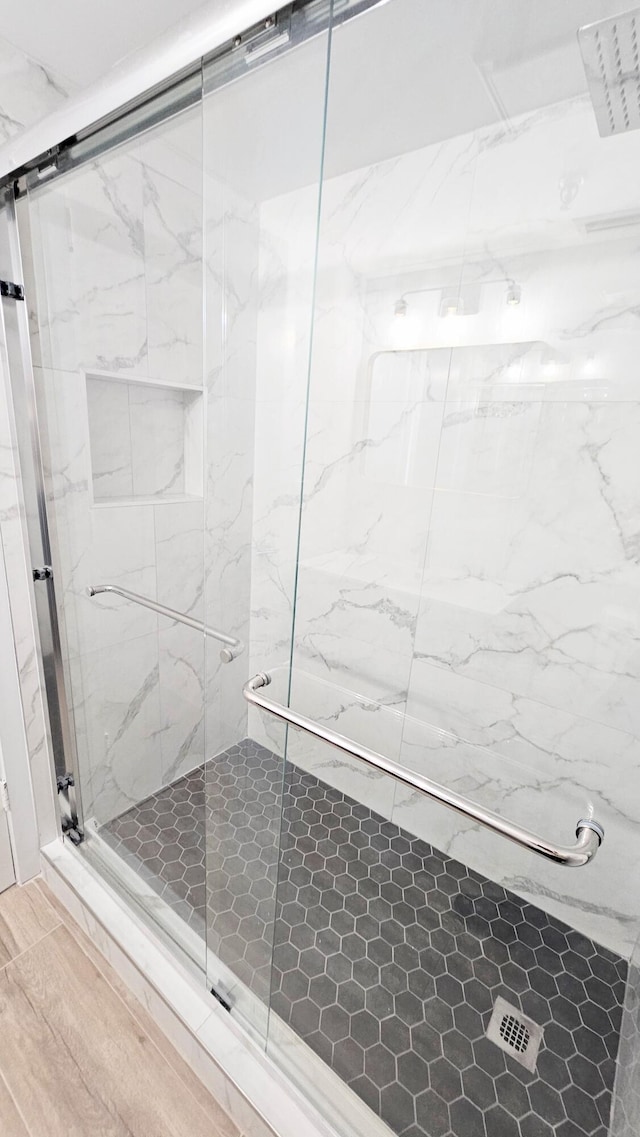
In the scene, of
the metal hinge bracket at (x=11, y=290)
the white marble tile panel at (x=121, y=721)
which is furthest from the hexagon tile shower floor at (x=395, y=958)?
the metal hinge bracket at (x=11, y=290)

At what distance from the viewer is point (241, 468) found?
1.25m

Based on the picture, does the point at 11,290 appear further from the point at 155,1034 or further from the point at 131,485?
the point at 155,1034

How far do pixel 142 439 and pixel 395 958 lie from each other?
5.94 ft

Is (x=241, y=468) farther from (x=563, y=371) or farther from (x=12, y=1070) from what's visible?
(x=12, y=1070)

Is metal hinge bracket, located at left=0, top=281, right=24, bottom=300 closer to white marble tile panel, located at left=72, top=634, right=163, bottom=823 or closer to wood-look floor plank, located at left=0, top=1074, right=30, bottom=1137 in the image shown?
white marble tile panel, located at left=72, top=634, right=163, bottom=823

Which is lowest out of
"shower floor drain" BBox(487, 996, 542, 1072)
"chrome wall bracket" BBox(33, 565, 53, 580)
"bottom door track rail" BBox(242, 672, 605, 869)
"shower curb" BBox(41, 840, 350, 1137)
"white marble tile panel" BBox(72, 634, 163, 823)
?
"shower floor drain" BBox(487, 996, 542, 1072)

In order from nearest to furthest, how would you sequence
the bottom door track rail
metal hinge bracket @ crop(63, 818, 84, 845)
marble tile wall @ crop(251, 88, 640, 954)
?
the bottom door track rail → marble tile wall @ crop(251, 88, 640, 954) → metal hinge bracket @ crop(63, 818, 84, 845)

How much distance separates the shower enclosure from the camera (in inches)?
38.9

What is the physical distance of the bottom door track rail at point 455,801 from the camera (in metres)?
0.70

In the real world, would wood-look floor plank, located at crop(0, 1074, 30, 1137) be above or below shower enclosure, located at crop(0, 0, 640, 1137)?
below

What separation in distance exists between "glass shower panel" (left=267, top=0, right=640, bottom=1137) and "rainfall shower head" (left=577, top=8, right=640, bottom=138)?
0.5 inches

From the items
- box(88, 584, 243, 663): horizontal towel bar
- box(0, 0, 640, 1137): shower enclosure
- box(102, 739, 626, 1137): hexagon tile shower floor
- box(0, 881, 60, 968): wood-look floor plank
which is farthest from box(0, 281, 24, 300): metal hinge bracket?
box(0, 881, 60, 968): wood-look floor plank

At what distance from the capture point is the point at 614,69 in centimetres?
87

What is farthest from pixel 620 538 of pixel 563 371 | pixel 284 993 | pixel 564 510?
pixel 284 993
